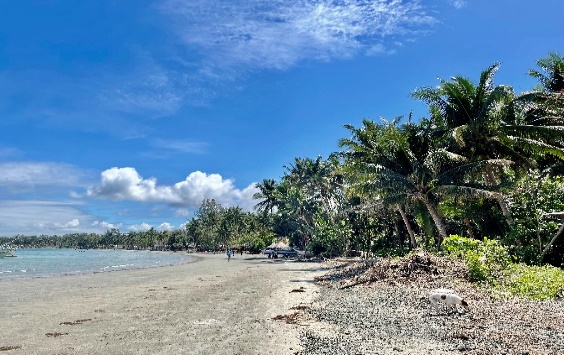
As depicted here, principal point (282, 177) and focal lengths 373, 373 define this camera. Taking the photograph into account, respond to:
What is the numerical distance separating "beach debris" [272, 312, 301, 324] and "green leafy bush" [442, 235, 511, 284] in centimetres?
756

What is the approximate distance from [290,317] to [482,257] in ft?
29.0

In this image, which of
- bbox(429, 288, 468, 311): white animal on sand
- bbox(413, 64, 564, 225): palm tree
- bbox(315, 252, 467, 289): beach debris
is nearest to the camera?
bbox(429, 288, 468, 311): white animal on sand

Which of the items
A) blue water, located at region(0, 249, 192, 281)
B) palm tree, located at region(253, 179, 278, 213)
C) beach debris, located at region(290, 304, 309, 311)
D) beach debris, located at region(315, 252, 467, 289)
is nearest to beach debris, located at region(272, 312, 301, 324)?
beach debris, located at region(290, 304, 309, 311)

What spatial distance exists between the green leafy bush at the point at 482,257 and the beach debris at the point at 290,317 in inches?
298

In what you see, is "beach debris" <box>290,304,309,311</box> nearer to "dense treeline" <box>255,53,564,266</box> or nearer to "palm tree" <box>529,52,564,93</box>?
"dense treeline" <box>255,53,564,266</box>

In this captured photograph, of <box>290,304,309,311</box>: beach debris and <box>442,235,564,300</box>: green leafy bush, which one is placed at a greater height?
<box>442,235,564,300</box>: green leafy bush

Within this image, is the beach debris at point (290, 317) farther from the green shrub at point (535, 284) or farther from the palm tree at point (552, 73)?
the palm tree at point (552, 73)

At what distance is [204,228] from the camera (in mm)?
124000

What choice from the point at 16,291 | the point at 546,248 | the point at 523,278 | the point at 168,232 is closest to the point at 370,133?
the point at 546,248

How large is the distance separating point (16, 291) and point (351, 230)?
111 ft

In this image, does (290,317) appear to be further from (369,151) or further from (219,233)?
(219,233)

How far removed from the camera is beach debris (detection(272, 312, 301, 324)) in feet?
37.7

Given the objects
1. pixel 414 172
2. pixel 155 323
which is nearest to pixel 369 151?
pixel 414 172

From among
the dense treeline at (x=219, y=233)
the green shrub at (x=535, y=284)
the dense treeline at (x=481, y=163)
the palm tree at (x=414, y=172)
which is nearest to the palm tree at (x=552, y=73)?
the dense treeline at (x=481, y=163)
